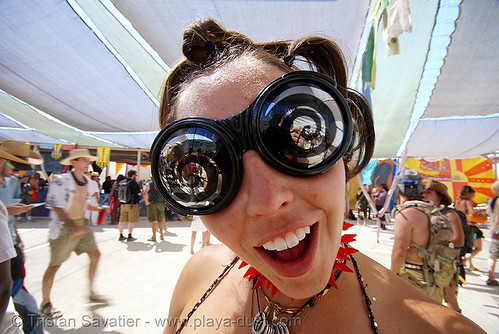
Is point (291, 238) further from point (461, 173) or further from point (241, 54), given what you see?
point (461, 173)

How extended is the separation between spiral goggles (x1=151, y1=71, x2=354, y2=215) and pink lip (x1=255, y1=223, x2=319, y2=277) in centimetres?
15

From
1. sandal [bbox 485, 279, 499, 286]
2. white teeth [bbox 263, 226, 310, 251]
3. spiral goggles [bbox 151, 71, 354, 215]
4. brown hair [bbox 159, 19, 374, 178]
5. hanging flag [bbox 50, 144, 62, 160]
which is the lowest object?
sandal [bbox 485, 279, 499, 286]

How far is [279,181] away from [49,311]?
387 centimetres

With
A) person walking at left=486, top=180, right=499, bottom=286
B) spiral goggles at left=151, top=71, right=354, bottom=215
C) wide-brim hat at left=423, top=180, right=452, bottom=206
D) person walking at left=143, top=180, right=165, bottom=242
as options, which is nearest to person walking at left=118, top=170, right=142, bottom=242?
person walking at left=143, top=180, right=165, bottom=242

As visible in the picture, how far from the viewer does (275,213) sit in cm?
54

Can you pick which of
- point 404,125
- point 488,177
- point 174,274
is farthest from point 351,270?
point 488,177

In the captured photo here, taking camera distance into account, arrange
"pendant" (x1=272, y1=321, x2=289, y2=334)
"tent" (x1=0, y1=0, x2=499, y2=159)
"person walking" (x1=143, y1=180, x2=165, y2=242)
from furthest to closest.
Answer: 1. "person walking" (x1=143, y1=180, x2=165, y2=242)
2. "tent" (x1=0, y1=0, x2=499, y2=159)
3. "pendant" (x1=272, y1=321, x2=289, y2=334)

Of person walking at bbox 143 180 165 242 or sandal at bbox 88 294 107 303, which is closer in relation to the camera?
sandal at bbox 88 294 107 303

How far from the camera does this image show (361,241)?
257 inches

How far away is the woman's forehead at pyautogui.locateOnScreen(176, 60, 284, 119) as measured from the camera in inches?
24.1

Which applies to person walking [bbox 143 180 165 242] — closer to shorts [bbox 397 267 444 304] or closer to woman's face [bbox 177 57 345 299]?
shorts [bbox 397 267 444 304]

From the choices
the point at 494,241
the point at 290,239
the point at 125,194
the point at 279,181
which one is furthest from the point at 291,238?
the point at 125,194

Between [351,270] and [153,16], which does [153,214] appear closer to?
[153,16]

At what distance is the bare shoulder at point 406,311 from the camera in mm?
608
